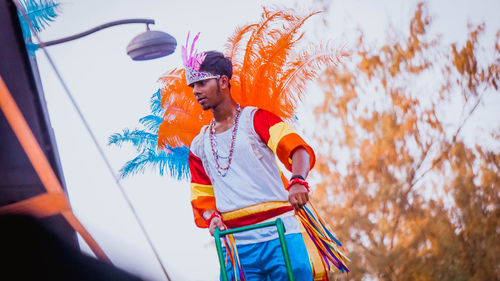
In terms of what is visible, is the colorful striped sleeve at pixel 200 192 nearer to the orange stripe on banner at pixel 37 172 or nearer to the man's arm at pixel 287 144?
the man's arm at pixel 287 144

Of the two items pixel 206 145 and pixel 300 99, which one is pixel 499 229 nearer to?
pixel 300 99

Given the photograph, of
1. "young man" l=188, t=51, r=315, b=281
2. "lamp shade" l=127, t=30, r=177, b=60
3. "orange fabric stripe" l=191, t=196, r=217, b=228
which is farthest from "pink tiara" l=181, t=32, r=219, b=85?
"lamp shade" l=127, t=30, r=177, b=60

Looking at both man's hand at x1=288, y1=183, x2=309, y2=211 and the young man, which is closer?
man's hand at x1=288, y1=183, x2=309, y2=211

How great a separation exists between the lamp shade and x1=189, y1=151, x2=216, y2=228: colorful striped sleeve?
86 centimetres

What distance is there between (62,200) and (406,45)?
7.41ft

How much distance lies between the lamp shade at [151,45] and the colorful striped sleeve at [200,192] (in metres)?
0.86

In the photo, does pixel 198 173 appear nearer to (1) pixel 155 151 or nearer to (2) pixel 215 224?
(2) pixel 215 224

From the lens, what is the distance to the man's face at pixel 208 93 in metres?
2.37

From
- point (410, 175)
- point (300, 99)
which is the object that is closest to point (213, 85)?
point (300, 99)

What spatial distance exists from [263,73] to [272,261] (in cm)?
80

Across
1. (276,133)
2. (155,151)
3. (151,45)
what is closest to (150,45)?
(151,45)

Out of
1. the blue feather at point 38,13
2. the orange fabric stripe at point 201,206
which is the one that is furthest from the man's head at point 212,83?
the blue feather at point 38,13

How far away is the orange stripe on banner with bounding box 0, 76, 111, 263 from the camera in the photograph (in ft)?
10.6

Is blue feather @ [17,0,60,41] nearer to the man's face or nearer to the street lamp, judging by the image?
the street lamp
